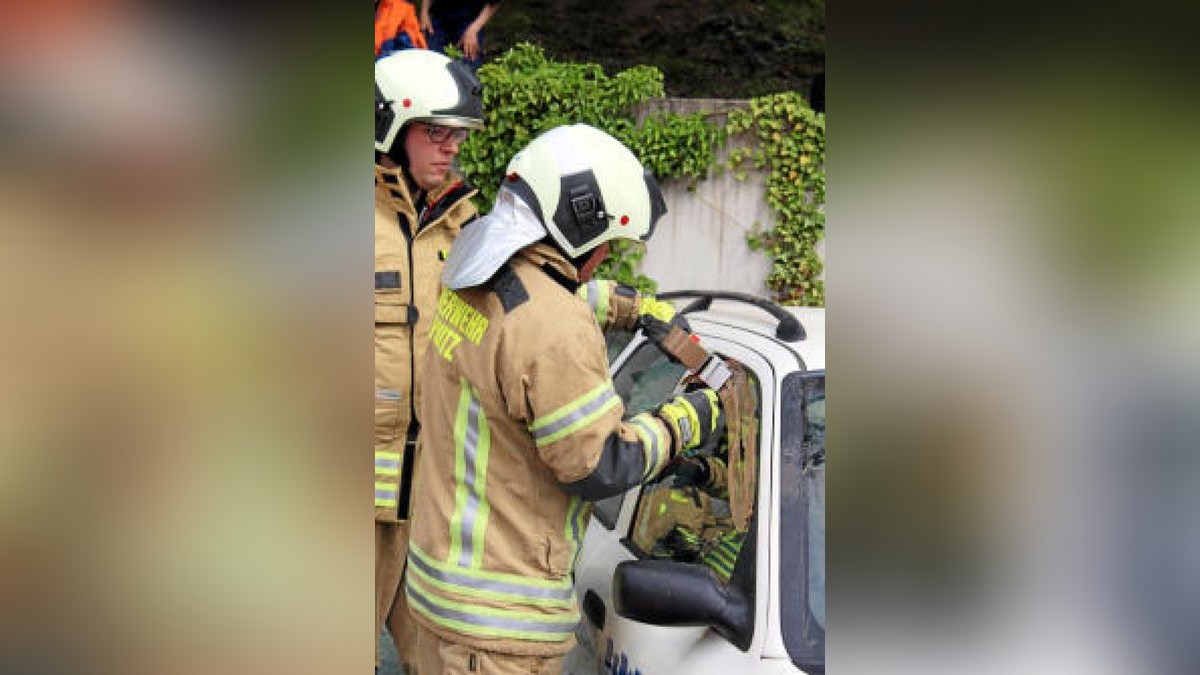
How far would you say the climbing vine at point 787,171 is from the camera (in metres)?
6.13

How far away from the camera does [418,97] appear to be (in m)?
2.98

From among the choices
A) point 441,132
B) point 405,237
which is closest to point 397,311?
point 405,237

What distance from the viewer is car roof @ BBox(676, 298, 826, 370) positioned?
264 centimetres

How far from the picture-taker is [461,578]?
7.18ft

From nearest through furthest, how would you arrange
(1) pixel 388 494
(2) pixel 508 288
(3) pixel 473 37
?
1. (2) pixel 508 288
2. (1) pixel 388 494
3. (3) pixel 473 37

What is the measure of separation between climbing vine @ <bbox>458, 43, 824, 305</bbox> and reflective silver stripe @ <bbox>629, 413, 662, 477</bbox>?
12.3ft

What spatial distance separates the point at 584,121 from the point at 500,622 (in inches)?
164

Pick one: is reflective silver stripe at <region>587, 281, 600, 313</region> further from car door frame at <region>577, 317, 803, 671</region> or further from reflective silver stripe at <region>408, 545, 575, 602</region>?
reflective silver stripe at <region>408, 545, 575, 602</region>

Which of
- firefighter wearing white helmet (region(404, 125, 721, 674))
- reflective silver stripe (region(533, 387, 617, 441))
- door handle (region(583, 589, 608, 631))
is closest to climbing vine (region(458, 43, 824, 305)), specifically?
door handle (region(583, 589, 608, 631))
